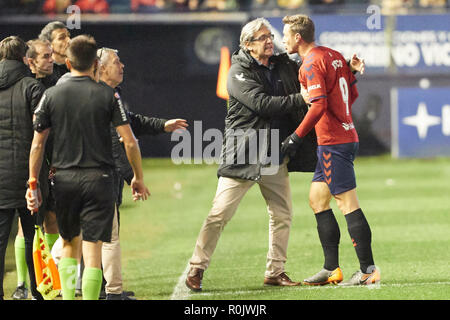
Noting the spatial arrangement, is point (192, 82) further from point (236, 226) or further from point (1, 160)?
point (1, 160)

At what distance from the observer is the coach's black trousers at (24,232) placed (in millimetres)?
7184

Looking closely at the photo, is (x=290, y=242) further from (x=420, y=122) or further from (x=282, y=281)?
(x=420, y=122)

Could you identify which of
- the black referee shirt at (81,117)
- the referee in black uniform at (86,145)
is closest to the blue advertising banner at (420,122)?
the referee in black uniform at (86,145)

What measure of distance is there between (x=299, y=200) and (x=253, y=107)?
796cm

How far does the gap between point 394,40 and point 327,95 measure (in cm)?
1560

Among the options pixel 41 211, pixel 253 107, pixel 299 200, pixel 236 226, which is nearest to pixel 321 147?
pixel 253 107

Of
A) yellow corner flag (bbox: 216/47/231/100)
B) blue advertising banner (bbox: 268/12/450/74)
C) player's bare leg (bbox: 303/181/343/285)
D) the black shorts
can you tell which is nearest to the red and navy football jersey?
player's bare leg (bbox: 303/181/343/285)

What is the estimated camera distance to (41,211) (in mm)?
7758

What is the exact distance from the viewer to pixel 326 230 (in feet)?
25.3

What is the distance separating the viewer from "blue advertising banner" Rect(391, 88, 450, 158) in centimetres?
2192

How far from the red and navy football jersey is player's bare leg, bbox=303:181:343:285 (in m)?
0.45

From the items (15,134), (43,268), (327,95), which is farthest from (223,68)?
A: (43,268)

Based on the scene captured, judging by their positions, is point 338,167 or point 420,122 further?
point 420,122

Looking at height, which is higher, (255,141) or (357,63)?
(357,63)
